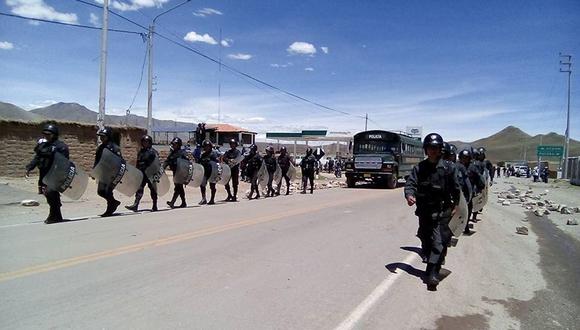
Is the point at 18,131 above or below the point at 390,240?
above

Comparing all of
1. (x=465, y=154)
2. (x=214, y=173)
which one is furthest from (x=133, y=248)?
(x=214, y=173)

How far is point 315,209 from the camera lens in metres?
13.7

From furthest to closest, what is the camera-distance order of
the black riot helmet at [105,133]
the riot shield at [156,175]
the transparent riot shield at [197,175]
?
the transparent riot shield at [197,175] < the riot shield at [156,175] < the black riot helmet at [105,133]

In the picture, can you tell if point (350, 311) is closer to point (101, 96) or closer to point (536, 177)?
point (101, 96)

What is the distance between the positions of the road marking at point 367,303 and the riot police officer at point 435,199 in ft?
1.51

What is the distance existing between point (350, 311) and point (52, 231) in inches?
231

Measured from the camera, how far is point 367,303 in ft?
16.5

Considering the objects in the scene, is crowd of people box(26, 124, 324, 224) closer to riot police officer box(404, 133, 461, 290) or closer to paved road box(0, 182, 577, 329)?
paved road box(0, 182, 577, 329)

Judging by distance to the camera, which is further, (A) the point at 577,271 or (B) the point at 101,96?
(B) the point at 101,96

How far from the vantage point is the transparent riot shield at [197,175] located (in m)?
13.5

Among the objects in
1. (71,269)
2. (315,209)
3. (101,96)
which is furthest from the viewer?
(101,96)

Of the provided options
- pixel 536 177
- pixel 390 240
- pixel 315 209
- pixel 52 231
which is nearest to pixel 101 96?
pixel 315 209

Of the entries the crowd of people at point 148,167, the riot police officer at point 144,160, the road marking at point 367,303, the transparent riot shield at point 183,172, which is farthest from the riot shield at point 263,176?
the road marking at point 367,303

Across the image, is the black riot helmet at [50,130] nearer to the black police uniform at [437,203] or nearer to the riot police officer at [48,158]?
the riot police officer at [48,158]
